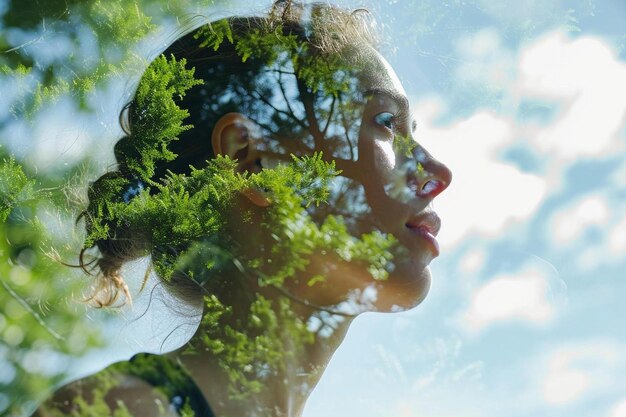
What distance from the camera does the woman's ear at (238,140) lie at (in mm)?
1078

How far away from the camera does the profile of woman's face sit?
A: 3.27ft

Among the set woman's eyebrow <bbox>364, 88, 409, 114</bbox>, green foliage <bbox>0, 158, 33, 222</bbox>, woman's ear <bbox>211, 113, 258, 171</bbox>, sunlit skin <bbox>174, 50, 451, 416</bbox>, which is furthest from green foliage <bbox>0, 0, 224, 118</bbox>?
woman's eyebrow <bbox>364, 88, 409, 114</bbox>

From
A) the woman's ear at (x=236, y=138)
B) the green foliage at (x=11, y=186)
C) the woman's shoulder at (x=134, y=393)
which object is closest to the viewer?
the woman's shoulder at (x=134, y=393)

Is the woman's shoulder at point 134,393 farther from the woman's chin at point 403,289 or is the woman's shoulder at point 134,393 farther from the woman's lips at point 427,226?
the woman's lips at point 427,226

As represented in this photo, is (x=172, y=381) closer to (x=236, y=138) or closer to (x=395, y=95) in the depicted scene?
(x=236, y=138)

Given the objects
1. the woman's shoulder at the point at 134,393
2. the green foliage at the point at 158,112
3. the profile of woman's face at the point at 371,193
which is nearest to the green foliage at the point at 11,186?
the green foliage at the point at 158,112

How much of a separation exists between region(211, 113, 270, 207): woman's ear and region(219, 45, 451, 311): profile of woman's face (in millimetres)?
22

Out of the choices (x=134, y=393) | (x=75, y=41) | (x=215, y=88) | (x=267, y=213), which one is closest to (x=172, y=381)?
(x=134, y=393)

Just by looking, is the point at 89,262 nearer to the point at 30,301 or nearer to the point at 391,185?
the point at 30,301

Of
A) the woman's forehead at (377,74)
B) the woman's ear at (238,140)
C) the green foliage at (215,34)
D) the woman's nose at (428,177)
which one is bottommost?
Answer: the woman's ear at (238,140)

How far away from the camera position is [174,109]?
114 cm

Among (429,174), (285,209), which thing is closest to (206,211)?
(285,209)

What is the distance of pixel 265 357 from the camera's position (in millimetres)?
1019

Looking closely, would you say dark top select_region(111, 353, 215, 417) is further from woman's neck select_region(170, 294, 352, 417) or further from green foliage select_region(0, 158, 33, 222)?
green foliage select_region(0, 158, 33, 222)
